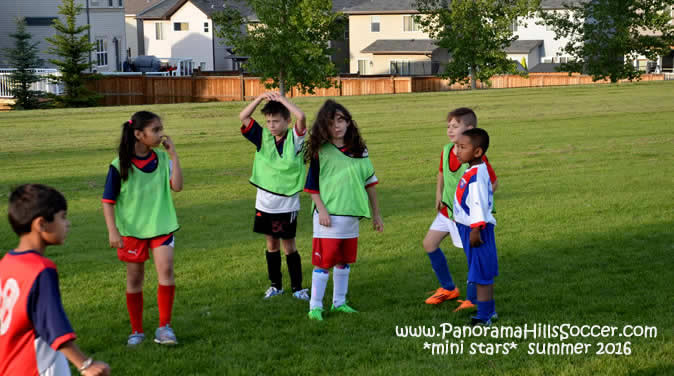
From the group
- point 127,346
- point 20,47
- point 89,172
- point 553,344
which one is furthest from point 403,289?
point 20,47

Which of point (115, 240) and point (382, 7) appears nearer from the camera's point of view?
point (115, 240)

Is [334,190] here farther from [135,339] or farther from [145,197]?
[135,339]

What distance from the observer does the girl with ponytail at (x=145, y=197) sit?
584cm

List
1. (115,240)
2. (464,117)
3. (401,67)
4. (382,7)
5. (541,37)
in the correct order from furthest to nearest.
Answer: (541,37) < (382,7) < (401,67) < (464,117) < (115,240)

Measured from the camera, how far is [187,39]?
7400cm

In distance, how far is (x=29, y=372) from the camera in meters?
3.58

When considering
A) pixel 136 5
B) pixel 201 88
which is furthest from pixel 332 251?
pixel 136 5

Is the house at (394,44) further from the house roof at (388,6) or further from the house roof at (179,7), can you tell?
the house roof at (179,7)

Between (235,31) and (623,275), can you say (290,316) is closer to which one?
(623,275)

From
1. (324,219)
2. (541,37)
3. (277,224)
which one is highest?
(541,37)

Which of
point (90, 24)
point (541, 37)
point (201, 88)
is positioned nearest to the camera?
point (201, 88)

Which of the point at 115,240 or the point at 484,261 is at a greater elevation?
the point at 115,240

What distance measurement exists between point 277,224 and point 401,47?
6584cm

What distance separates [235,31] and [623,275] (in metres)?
40.3
